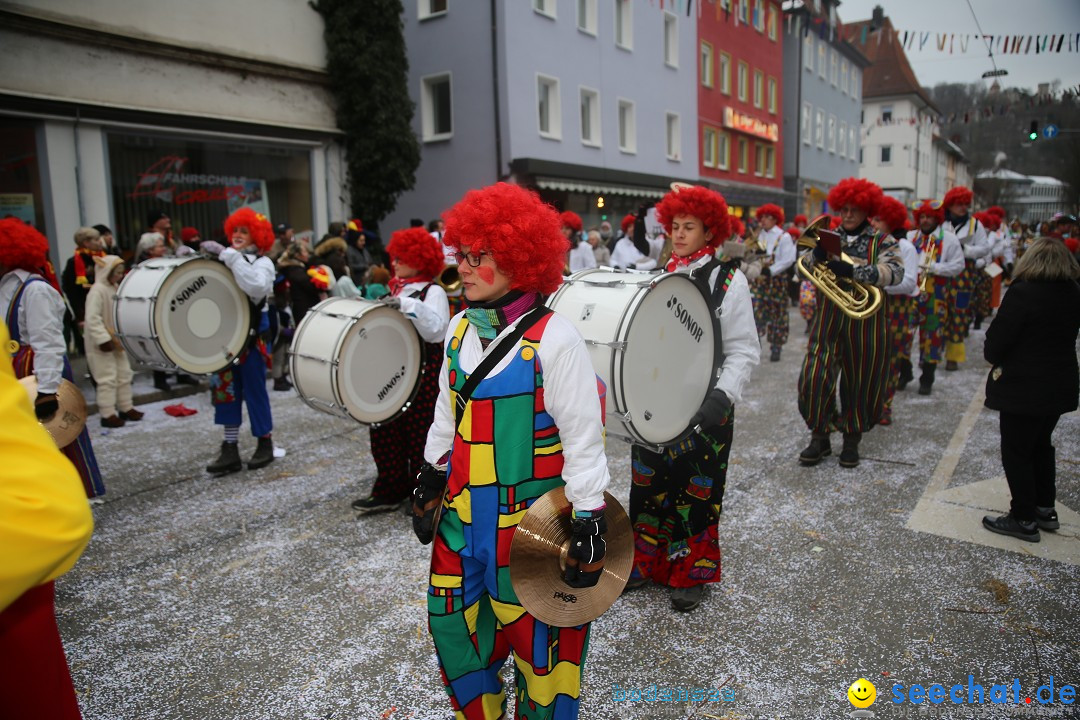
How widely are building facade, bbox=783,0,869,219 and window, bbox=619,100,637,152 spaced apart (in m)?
13.2

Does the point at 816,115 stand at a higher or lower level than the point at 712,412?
higher

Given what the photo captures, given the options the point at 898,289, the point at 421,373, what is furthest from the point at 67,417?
the point at 898,289

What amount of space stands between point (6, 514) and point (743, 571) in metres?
3.46

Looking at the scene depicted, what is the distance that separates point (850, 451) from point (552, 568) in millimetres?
4152

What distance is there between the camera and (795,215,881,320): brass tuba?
5.12 meters

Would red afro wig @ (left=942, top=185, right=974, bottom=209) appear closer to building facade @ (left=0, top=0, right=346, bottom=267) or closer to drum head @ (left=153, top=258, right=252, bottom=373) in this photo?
drum head @ (left=153, top=258, right=252, bottom=373)

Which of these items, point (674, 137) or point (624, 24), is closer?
point (624, 24)

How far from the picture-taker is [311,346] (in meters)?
4.35

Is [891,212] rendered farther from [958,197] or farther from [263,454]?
[263,454]

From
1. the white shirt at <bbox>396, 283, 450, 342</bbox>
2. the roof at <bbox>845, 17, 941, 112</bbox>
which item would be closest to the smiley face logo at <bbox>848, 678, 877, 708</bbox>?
the white shirt at <bbox>396, 283, 450, 342</bbox>

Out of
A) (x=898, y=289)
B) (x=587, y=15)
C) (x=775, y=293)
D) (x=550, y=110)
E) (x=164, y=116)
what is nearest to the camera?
(x=898, y=289)

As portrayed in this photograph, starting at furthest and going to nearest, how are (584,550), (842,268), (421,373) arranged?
(842,268) < (421,373) < (584,550)

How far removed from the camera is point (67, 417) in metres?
3.77

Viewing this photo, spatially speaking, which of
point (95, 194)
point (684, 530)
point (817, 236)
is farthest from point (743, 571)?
point (95, 194)
